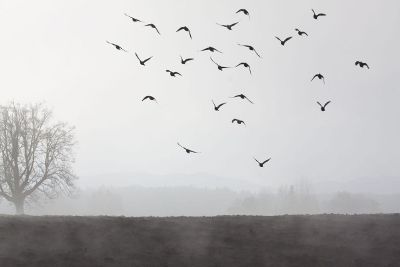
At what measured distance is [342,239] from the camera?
23.1 metres

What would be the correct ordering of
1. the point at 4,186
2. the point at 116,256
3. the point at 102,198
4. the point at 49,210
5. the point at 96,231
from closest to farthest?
the point at 116,256 < the point at 96,231 < the point at 4,186 < the point at 49,210 < the point at 102,198

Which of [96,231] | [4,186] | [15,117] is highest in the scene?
[15,117]

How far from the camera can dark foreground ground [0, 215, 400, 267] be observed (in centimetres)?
2061

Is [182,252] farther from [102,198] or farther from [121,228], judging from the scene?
[102,198]

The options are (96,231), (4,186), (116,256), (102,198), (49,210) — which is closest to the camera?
(116,256)

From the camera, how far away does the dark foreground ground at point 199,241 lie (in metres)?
20.6

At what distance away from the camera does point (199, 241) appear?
22297mm

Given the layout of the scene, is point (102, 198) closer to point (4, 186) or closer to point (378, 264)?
point (4, 186)

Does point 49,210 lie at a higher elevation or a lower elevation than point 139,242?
higher

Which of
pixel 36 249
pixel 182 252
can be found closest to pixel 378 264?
pixel 182 252

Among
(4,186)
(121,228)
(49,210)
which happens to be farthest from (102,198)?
(121,228)

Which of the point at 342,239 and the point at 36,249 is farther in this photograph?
the point at 342,239

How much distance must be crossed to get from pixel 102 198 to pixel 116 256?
106 meters

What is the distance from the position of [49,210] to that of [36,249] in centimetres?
8958
